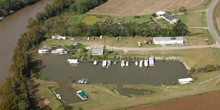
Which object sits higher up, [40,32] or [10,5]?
[10,5]

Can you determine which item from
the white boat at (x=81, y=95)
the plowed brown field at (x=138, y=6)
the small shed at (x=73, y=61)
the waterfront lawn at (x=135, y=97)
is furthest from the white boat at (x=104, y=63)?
the plowed brown field at (x=138, y=6)

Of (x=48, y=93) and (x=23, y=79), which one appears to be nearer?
(x=48, y=93)

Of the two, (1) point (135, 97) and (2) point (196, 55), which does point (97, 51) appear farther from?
(2) point (196, 55)

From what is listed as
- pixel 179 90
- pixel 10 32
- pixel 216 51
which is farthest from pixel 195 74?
pixel 10 32

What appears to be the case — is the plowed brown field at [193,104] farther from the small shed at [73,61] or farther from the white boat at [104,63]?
the small shed at [73,61]

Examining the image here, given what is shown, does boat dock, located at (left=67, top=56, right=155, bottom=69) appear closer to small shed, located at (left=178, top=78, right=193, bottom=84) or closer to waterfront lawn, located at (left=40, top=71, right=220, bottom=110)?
waterfront lawn, located at (left=40, top=71, right=220, bottom=110)

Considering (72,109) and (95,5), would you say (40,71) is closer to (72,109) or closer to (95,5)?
(72,109)

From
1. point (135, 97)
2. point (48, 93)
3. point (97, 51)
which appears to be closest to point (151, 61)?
point (135, 97)
